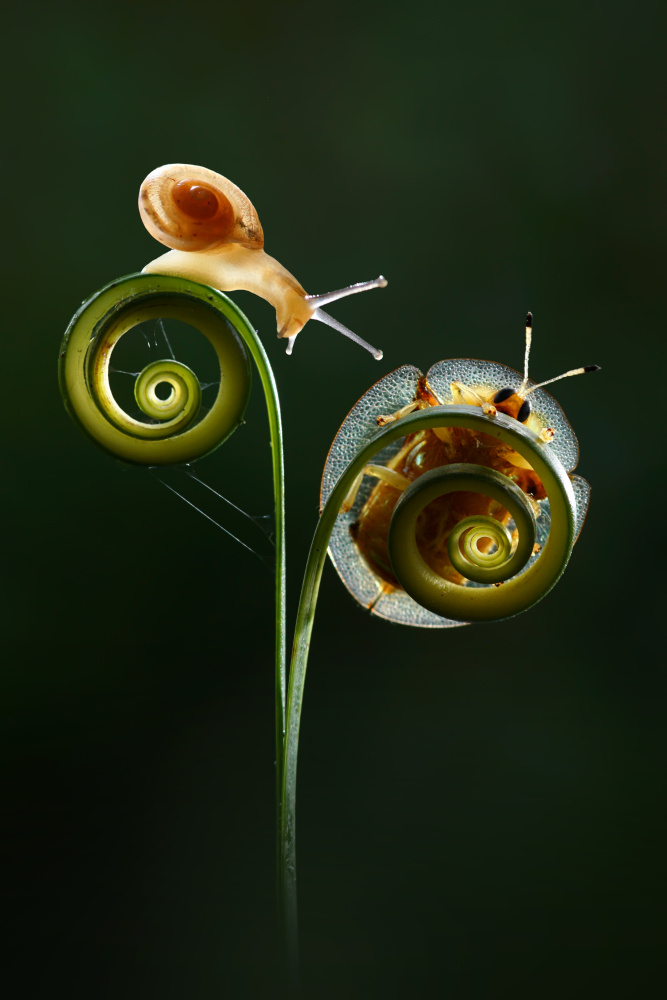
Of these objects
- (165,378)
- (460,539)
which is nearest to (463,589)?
(460,539)

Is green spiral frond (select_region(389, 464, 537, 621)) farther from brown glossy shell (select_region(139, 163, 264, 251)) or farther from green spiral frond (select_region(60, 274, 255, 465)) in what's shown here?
brown glossy shell (select_region(139, 163, 264, 251))

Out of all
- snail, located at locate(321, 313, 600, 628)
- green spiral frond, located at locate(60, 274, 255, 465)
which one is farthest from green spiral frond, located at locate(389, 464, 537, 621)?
green spiral frond, located at locate(60, 274, 255, 465)

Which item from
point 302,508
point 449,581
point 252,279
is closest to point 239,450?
point 302,508

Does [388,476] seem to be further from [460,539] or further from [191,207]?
[191,207]

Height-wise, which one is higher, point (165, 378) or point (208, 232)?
point (208, 232)

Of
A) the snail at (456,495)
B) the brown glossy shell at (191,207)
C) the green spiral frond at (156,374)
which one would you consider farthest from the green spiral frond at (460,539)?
the brown glossy shell at (191,207)

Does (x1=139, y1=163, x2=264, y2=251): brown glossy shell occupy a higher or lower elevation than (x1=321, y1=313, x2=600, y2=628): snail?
higher
